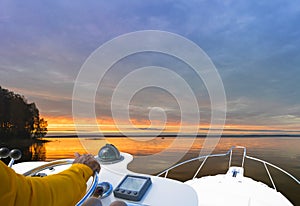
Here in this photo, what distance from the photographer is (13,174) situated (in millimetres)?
511

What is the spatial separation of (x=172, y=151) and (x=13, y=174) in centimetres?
132

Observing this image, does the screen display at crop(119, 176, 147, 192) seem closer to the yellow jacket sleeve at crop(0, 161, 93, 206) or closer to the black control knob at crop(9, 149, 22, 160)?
the yellow jacket sleeve at crop(0, 161, 93, 206)

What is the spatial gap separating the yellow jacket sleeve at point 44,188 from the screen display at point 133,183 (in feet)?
0.68

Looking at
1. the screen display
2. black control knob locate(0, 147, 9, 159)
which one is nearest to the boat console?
the screen display

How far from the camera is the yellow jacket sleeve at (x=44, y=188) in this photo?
1.59 feet

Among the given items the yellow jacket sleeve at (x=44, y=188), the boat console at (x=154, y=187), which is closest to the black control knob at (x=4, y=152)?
the boat console at (x=154, y=187)

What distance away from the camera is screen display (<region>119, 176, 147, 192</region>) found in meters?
0.97

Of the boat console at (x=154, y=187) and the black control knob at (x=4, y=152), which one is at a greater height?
the black control knob at (x=4, y=152)

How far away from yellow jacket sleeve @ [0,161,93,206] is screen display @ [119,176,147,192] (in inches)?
8.2

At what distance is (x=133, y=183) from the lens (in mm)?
1008

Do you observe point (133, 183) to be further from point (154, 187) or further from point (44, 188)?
point (44, 188)

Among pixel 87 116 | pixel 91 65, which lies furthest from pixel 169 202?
pixel 91 65

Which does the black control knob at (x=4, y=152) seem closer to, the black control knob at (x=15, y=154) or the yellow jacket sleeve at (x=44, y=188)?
the black control knob at (x=15, y=154)

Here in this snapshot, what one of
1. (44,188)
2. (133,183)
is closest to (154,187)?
(133,183)
